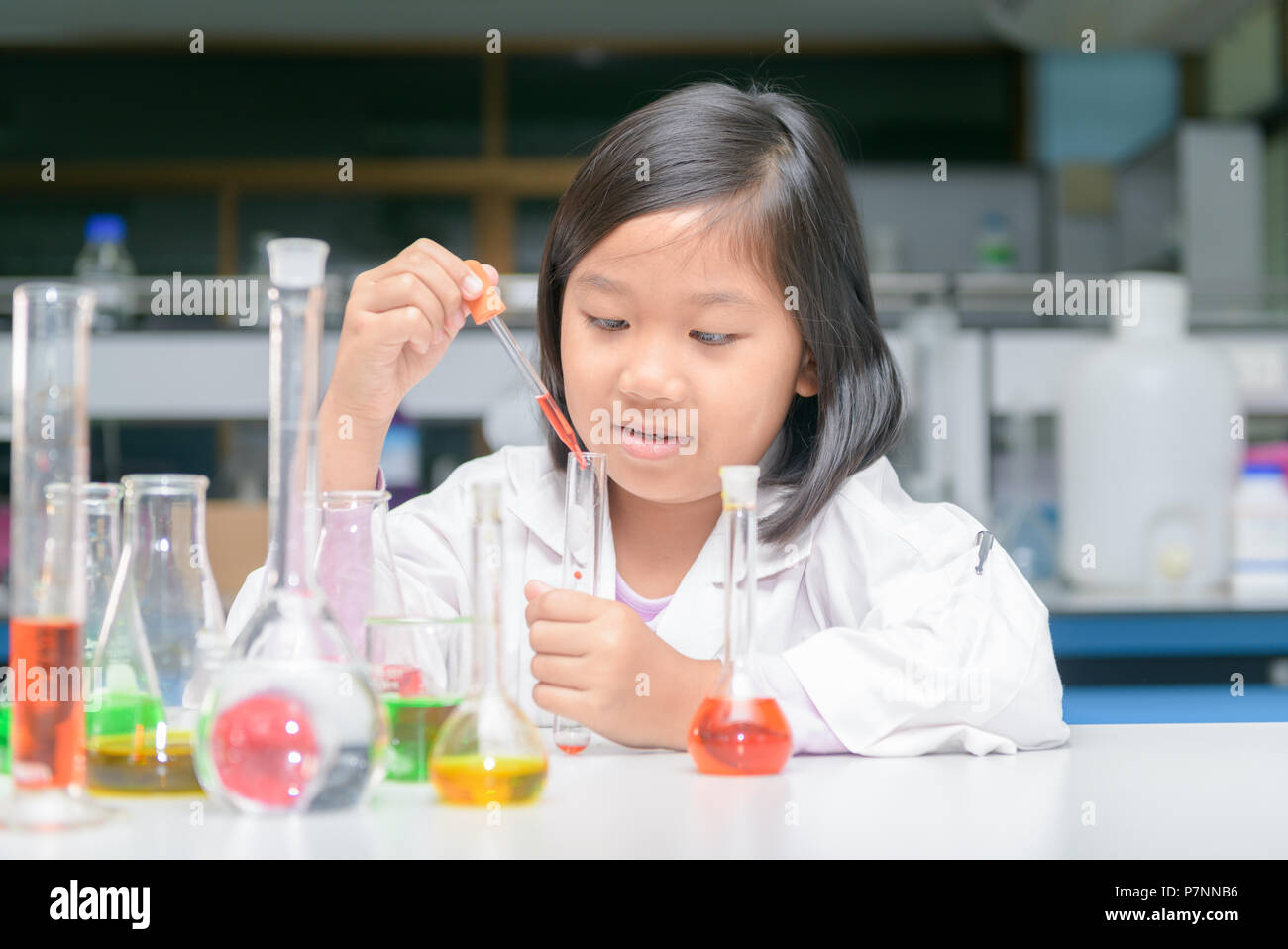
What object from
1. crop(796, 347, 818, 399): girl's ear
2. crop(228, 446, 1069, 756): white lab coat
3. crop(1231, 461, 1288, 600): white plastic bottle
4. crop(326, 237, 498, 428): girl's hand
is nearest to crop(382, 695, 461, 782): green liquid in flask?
crop(228, 446, 1069, 756): white lab coat

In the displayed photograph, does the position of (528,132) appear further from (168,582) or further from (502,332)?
(168,582)

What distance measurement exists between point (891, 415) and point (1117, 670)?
120 centimetres

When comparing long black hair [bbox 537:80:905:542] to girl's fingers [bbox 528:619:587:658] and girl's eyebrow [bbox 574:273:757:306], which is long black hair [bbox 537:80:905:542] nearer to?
girl's eyebrow [bbox 574:273:757:306]

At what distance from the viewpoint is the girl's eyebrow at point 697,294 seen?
3.11 ft

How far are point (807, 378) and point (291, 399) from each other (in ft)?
2.16

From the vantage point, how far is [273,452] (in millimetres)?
528

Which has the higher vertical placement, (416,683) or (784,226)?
(784,226)

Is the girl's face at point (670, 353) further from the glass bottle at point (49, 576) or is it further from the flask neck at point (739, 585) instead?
the glass bottle at point (49, 576)

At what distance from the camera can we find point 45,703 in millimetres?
518

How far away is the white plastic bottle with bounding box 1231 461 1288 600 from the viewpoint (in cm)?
215

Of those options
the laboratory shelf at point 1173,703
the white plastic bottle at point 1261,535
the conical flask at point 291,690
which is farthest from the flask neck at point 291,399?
the white plastic bottle at point 1261,535

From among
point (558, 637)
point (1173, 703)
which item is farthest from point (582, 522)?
point (1173, 703)

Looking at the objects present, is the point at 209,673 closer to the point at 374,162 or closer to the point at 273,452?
the point at 273,452

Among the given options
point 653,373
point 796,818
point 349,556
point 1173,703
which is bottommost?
point 1173,703
